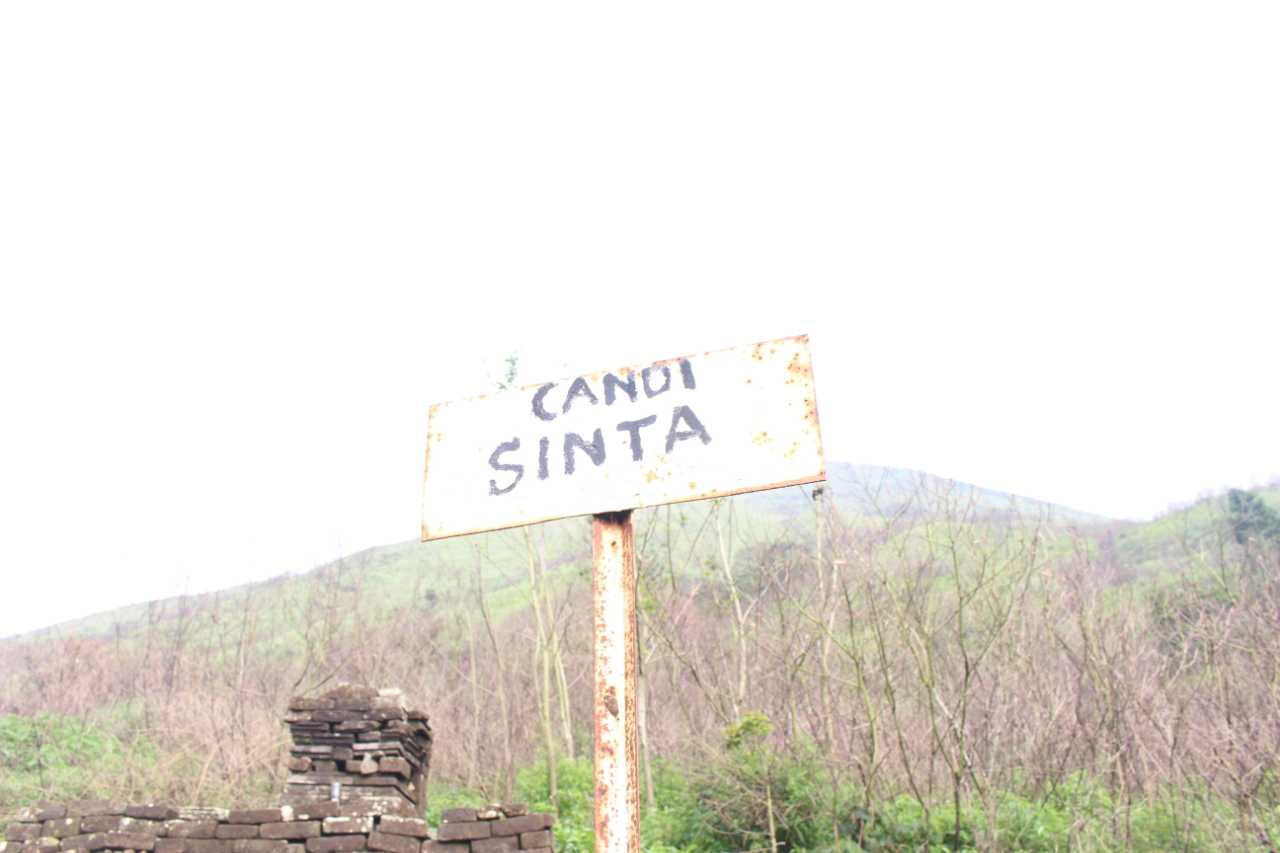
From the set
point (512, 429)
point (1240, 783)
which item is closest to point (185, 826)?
point (512, 429)

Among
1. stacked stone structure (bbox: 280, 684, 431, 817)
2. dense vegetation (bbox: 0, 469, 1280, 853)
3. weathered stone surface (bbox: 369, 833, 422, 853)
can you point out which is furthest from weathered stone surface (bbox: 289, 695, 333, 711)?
dense vegetation (bbox: 0, 469, 1280, 853)

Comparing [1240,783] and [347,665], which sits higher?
[347,665]

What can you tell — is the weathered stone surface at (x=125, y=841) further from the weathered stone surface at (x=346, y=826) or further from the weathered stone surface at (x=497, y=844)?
the weathered stone surface at (x=497, y=844)

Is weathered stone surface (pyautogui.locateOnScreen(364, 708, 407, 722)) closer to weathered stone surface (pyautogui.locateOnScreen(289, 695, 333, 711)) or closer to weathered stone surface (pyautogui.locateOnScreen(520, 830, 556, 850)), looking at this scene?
weathered stone surface (pyautogui.locateOnScreen(289, 695, 333, 711))

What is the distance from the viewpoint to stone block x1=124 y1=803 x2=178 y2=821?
20.5 ft

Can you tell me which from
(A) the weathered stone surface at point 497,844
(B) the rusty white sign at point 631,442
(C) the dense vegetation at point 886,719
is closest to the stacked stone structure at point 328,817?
(A) the weathered stone surface at point 497,844

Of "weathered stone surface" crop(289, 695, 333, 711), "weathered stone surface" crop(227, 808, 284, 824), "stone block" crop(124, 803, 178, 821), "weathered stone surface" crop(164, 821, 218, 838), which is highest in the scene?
"weathered stone surface" crop(289, 695, 333, 711)

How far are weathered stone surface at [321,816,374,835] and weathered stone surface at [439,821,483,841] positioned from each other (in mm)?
699

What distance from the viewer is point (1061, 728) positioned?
11.1 metres

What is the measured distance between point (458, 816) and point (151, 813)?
8.42 ft

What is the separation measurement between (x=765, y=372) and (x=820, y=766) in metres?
9.35

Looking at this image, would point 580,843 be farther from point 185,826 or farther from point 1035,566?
point 1035,566

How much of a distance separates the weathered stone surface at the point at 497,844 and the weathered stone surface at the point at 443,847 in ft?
0.19

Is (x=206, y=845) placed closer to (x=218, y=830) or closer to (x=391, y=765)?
(x=218, y=830)
